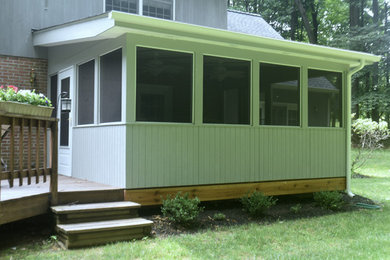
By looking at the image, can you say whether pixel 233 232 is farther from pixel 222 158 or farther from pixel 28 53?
pixel 28 53

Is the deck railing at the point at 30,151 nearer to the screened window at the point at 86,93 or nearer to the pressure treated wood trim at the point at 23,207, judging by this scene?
the pressure treated wood trim at the point at 23,207

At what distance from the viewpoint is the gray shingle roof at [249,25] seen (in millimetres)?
10787

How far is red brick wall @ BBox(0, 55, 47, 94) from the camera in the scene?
23.5 feet

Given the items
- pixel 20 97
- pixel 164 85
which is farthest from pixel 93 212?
pixel 164 85

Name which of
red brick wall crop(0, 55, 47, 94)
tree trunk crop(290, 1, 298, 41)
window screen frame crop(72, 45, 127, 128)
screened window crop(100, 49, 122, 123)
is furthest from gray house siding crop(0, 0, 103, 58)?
tree trunk crop(290, 1, 298, 41)

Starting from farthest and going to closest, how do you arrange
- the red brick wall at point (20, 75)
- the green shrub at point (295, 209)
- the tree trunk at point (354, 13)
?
the tree trunk at point (354, 13)
the red brick wall at point (20, 75)
the green shrub at point (295, 209)

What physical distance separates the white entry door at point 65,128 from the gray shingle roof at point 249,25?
5063 mm

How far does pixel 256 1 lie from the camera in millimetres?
25609

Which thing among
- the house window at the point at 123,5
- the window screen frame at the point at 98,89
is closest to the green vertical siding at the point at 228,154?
the window screen frame at the point at 98,89

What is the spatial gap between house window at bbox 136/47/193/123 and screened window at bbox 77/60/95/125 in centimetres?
111

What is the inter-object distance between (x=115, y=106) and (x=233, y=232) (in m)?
2.35

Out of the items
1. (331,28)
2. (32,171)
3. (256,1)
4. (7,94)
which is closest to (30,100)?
(7,94)

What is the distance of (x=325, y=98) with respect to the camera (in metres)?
7.46

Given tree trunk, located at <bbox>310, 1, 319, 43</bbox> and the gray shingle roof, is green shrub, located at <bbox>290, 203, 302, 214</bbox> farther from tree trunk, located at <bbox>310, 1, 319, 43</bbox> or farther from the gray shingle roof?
tree trunk, located at <bbox>310, 1, 319, 43</bbox>
